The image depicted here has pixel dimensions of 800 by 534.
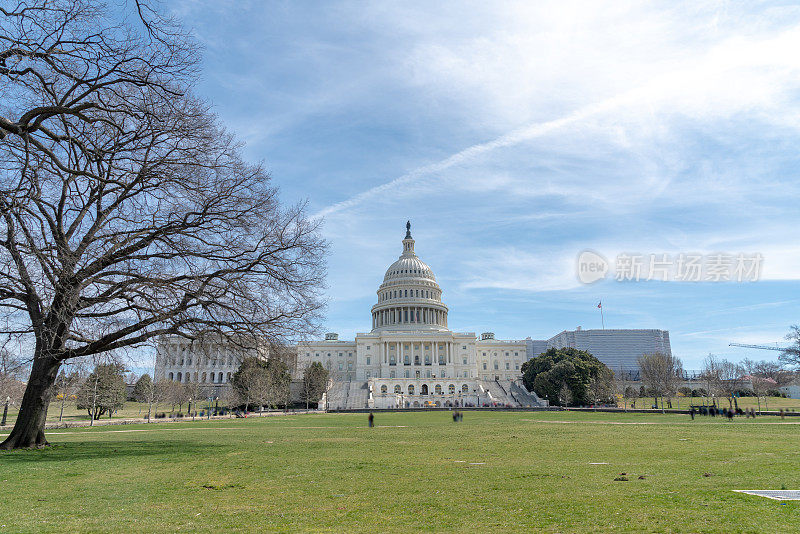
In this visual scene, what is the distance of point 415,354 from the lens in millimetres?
137000

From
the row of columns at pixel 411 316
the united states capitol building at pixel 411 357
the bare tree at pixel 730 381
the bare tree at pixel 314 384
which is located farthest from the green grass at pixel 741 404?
the row of columns at pixel 411 316

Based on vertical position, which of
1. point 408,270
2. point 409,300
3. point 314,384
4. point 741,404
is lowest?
point 741,404

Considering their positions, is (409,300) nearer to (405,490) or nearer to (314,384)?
(314,384)

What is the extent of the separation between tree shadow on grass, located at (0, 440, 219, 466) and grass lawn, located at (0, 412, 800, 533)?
0.19 m

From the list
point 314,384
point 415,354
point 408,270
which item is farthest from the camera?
point 408,270

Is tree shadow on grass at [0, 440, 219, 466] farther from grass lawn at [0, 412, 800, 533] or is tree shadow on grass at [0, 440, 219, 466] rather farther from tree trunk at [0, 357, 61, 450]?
tree trunk at [0, 357, 61, 450]

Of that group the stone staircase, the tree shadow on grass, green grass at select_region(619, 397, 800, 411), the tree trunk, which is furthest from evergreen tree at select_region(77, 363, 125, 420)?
green grass at select_region(619, 397, 800, 411)

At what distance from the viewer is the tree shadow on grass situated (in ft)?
53.2

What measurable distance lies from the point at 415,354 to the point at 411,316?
475 inches

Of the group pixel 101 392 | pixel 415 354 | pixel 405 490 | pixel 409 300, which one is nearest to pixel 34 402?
pixel 405 490

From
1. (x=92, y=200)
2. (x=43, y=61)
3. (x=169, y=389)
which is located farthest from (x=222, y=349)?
(x=169, y=389)

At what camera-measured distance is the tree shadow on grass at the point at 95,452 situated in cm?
1620

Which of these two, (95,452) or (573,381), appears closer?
(95,452)

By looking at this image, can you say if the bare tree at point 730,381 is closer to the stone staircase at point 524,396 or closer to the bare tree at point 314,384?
the stone staircase at point 524,396
